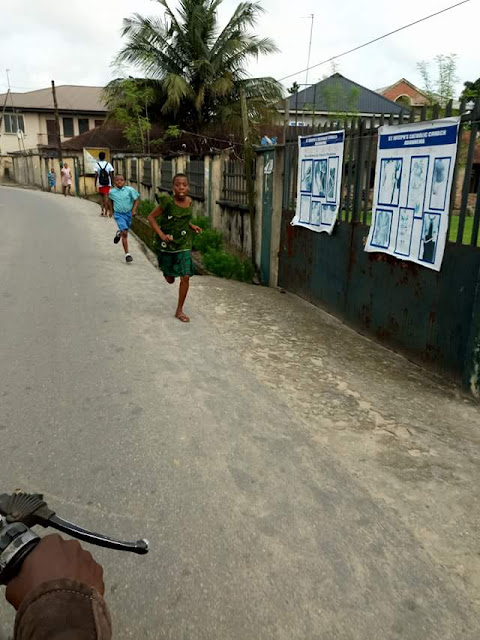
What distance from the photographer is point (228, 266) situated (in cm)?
902

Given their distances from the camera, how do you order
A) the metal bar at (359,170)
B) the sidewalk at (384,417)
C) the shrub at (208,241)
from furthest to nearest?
the shrub at (208,241)
the metal bar at (359,170)
the sidewalk at (384,417)

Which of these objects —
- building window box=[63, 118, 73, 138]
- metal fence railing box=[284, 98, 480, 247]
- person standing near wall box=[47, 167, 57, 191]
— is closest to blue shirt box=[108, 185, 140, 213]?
metal fence railing box=[284, 98, 480, 247]

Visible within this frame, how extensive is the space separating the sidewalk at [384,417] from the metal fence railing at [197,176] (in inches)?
281

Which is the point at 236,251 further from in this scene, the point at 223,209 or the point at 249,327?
the point at 249,327

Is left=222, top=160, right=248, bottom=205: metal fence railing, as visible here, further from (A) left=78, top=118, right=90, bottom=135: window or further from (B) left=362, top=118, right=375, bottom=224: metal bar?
(A) left=78, top=118, right=90, bottom=135: window

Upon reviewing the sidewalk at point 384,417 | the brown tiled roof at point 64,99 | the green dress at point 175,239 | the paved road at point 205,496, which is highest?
the brown tiled roof at point 64,99

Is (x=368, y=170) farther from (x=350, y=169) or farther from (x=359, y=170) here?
(x=350, y=169)

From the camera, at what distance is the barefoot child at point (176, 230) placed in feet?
19.7

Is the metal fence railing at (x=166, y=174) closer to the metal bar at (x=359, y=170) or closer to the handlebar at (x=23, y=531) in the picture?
the metal bar at (x=359, y=170)

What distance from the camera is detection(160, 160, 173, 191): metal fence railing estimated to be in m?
16.6

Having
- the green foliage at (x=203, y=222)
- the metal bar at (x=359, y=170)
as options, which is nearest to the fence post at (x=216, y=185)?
the green foliage at (x=203, y=222)

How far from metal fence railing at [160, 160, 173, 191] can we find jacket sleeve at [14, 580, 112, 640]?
16211 mm

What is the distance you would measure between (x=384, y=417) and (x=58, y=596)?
321cm

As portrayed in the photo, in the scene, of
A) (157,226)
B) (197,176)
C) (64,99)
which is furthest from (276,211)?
(64,99)
